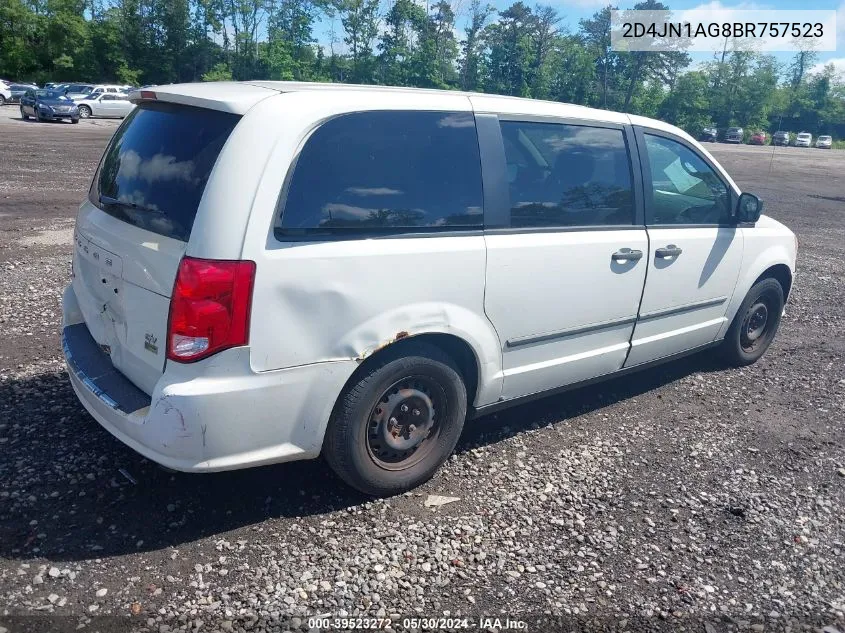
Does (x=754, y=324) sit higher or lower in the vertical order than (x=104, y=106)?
lower

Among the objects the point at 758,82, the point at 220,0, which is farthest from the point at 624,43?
the point at 220,0

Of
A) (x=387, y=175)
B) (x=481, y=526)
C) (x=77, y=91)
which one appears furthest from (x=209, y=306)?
(x=77, y=91)

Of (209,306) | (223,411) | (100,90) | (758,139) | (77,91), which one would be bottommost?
(223,411)

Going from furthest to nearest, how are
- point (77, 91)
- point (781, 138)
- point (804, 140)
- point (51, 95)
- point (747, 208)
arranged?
point (804, 140), point (781, 138), point (77, 91), point (51, 95), point (747, 208)

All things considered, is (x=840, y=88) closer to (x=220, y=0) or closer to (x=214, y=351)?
(x=220, y=0)

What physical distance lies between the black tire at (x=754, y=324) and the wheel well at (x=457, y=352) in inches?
108

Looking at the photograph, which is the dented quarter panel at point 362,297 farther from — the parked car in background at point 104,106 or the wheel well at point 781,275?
the parked car in background at point 104,106

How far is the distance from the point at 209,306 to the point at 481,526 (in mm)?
1673

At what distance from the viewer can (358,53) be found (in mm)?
70188

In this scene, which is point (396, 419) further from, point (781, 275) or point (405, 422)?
point (781, 275)

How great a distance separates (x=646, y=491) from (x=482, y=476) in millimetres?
898

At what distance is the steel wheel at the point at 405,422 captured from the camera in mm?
3451

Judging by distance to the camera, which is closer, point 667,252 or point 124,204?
point 124,204

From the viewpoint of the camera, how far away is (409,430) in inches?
141
